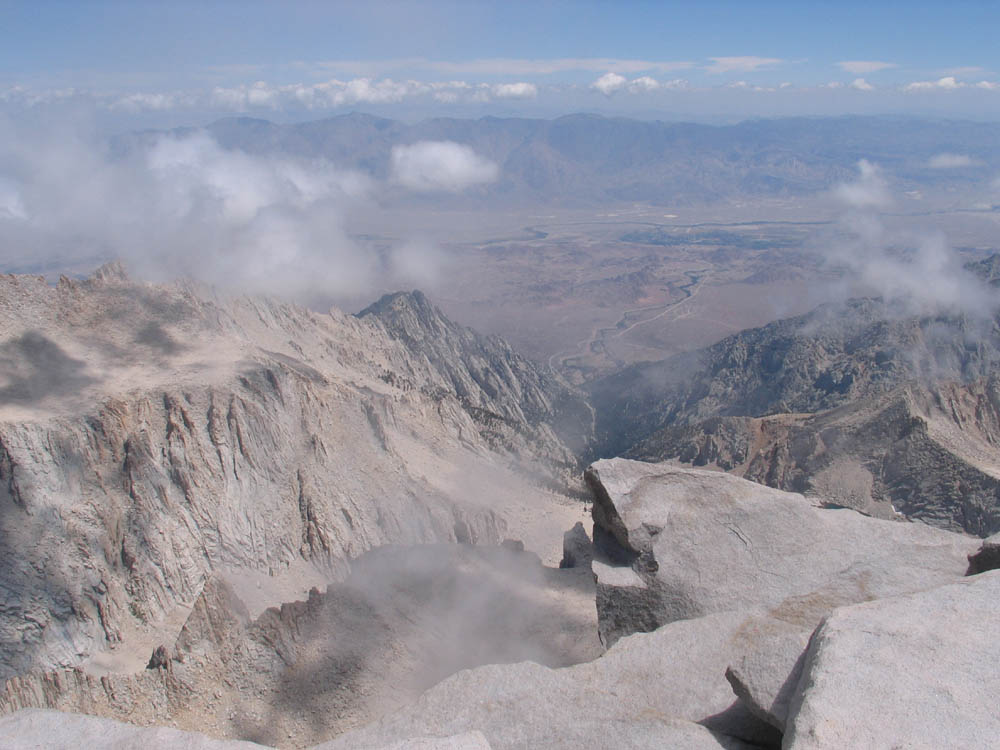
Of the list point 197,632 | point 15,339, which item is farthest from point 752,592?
point 15,339

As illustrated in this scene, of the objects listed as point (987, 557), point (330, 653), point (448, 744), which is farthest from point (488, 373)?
point (448, 744)

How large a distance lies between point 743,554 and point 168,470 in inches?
1375

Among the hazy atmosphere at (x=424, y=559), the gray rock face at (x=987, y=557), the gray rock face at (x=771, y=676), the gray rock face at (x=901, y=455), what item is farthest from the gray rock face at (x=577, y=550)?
the gray rock face at (x=901, y=455)

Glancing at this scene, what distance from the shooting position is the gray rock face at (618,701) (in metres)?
11.2

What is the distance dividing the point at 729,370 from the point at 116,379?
Result: 12143 cm

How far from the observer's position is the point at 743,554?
61.4 feet

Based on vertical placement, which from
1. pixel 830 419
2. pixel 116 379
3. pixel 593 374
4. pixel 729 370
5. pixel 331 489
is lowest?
pixel 593 374

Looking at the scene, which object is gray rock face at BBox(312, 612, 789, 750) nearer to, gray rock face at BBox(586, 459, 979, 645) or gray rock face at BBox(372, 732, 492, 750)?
gray rock face at BBox(372, 732, 492, 750)

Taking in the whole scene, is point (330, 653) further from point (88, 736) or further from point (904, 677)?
point (904, 677)

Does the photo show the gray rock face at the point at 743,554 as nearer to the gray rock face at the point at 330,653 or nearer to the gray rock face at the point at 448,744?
the gray rock face at the point at 448,744

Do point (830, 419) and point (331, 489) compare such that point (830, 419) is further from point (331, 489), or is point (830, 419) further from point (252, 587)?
point (252, 587)

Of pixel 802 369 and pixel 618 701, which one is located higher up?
pixel 618 701

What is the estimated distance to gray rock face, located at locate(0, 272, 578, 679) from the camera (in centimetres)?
3550

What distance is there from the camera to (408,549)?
45.1 m
